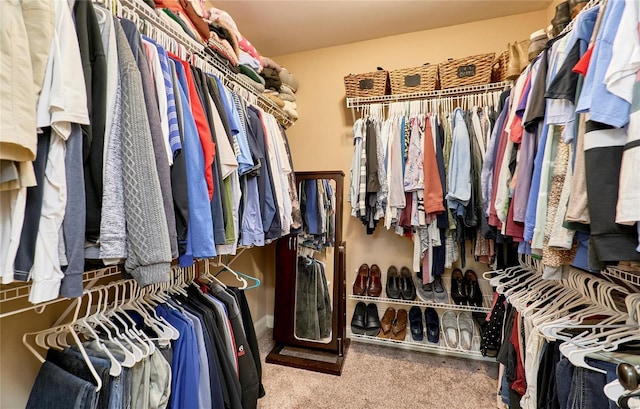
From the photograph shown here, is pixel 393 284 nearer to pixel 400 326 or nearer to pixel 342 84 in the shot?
pixel 400 326

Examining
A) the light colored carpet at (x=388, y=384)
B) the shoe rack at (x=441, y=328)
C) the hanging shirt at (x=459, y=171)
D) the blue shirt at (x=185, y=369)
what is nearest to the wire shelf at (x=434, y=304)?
the shoe rack at (x=441, y=328)

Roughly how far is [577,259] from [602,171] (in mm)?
273

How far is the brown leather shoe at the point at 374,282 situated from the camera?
2.12m

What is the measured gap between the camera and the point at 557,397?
0.87 meters

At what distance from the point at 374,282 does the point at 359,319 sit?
0.31m

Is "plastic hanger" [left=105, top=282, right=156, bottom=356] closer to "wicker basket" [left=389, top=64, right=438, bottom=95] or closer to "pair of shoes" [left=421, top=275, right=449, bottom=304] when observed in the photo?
Answer: "pair of shoes" [left=421, top=275, right=449, bottom=304]

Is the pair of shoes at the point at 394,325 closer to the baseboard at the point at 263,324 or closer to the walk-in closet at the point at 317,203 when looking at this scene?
the walk-in closet at the point at 317,203

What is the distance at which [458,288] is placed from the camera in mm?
1985

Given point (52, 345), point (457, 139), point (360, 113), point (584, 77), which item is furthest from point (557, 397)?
point (360, 113)

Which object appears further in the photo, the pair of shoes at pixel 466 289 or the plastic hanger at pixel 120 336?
the pair of shoes at pixel 466 289

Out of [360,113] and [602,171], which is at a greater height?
[360,113]

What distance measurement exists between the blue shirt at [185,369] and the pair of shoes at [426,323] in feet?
5.09

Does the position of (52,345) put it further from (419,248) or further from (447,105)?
(447,105)

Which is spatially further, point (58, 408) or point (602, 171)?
point (58, 408)
